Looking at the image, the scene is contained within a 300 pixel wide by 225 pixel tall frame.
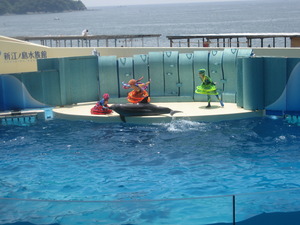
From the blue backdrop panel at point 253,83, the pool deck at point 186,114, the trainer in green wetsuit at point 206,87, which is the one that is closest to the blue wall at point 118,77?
the pool deck at point 186,114

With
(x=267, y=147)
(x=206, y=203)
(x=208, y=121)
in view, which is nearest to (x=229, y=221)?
(x=206, y=203)

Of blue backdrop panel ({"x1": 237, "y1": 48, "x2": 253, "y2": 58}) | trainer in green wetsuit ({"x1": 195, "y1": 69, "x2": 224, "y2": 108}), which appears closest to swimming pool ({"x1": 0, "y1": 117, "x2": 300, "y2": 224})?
trainer in green wetsuit ({"x1": 195, "y1": 69, "x2": 224, "y2": 108})

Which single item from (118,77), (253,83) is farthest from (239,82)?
(118,77)

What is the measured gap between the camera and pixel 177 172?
42.4ft

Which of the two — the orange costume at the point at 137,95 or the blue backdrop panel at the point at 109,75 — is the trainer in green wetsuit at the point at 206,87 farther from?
the blue backdrop panel at the point at 109,75

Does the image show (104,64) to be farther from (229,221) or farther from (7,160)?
(229,221)

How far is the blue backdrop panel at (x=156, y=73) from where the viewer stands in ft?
66.1

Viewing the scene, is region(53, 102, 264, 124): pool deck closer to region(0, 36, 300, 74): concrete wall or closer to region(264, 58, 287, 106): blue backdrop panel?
region(264, 58, 287, 106): blue backdrop panel

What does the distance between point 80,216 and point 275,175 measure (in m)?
6.87

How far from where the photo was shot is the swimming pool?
689 centimetres

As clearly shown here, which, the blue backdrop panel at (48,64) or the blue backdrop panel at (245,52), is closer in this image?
the blue backdrop panel at (245,52)

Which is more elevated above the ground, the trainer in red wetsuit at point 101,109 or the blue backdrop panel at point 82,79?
the blue backdrop panel at point 82,79

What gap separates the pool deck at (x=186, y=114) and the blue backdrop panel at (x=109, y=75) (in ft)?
5.09

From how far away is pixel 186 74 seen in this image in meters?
20.0
